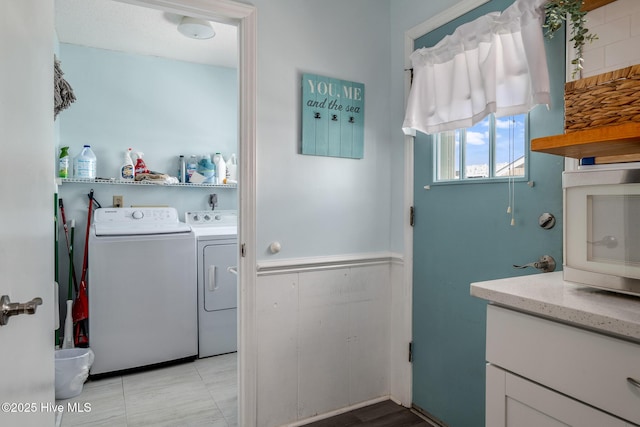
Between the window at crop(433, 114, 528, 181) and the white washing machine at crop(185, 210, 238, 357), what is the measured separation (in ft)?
5.90

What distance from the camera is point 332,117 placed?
2.00m

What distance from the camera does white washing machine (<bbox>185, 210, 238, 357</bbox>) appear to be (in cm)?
294

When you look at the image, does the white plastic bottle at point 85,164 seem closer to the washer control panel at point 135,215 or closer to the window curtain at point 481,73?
the washer control panel at point 135,215

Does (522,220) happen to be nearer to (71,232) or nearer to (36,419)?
(36,419)

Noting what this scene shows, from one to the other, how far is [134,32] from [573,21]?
281cm

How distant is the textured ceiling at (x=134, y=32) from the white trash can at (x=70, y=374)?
214 cm

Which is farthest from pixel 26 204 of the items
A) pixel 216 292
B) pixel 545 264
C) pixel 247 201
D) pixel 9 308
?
pixel 216 292

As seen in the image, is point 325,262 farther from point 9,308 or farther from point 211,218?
point 211,218

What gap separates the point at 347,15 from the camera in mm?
2061

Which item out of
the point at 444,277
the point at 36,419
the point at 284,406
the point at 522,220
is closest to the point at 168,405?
the point at 284,406

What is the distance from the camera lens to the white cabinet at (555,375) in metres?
0.82

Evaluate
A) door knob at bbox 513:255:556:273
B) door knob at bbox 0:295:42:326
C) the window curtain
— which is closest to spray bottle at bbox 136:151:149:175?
the window curtain

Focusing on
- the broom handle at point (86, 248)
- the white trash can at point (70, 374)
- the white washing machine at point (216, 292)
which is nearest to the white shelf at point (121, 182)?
the broom handle at point (86, 248)

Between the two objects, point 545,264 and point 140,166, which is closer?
point 545,264
